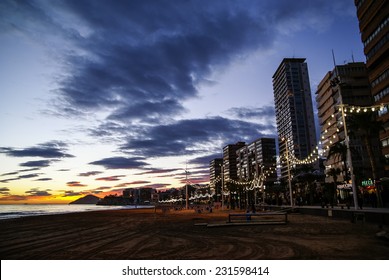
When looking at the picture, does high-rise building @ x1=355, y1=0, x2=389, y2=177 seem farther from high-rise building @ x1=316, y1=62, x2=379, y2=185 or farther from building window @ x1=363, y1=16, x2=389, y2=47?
high-rise building @ x1=316, y1=62, x2=379, y2=185

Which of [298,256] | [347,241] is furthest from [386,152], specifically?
[298,256]

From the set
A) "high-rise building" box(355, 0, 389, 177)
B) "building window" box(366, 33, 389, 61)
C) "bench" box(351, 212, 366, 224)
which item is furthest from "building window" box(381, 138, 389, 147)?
"bench" box(351, 212, 366, 224)

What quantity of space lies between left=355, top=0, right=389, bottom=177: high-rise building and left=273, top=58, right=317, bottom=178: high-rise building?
11058 centimetres

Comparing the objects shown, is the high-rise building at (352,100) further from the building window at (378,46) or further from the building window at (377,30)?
the building window at (377,30)

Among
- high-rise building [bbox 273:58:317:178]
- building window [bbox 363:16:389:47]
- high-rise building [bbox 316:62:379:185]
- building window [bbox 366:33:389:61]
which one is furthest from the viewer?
high-rise building [bbox 273:58:317:178]

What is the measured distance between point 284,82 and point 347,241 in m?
189

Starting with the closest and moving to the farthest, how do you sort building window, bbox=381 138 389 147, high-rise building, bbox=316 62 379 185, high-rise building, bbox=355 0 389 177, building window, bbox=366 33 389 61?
1. building window, bbox=366 33 389 61
2. high-rise building, bbox=355 0 389 177
3. building window, bbox=381 138 389 147
4. high-rise building, bbox=316 62 379 185

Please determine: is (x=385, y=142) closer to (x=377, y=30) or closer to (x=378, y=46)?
(x=378, y=46)

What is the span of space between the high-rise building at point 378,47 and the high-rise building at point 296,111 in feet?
363

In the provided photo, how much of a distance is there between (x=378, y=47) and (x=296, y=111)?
12730cm

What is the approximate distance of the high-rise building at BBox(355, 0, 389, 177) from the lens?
167 ft

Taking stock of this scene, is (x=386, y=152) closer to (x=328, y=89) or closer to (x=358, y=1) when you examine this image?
(x=358, y=1)
